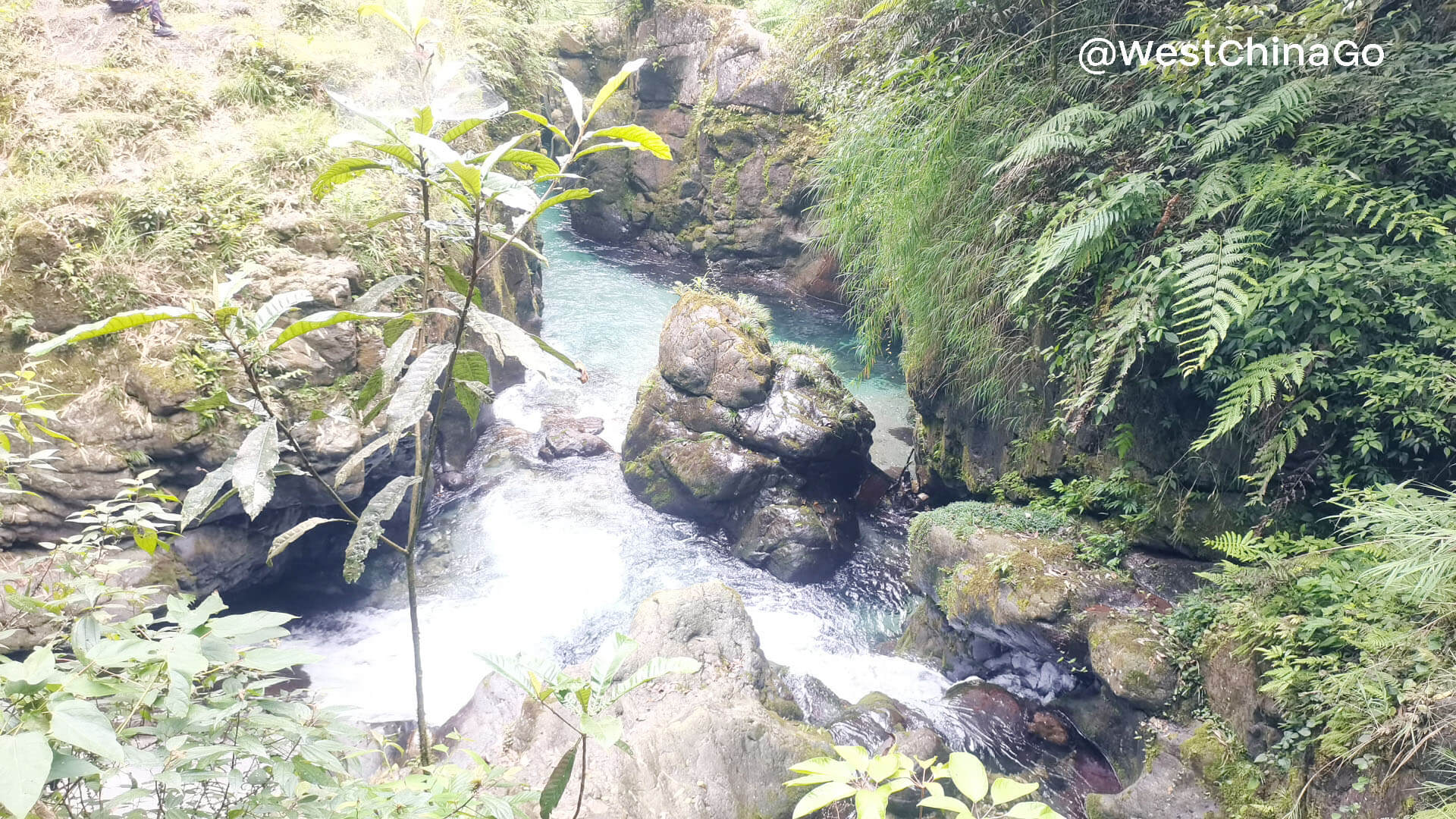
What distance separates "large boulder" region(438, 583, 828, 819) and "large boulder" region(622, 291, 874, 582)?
7.45ft

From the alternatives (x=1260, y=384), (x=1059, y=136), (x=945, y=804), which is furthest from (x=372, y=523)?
(x=1059, y=136)

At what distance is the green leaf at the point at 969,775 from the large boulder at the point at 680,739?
6.36 ft

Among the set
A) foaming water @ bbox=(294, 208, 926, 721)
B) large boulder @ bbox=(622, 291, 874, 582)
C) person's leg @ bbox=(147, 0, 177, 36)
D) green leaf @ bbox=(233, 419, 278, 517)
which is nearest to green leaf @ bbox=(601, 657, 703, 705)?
green leaf @ bbox=(233, 419, 278, 517)

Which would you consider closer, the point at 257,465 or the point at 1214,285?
the point at 257,465

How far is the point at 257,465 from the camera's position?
1317 millimetres

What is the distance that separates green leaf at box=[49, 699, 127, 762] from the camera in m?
0.90

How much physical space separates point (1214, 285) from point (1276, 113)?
0.93 meters

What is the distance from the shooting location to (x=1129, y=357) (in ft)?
11.6

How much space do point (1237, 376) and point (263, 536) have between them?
6207 mm

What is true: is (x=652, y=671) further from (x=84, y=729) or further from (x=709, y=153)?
(x=709, y=153)

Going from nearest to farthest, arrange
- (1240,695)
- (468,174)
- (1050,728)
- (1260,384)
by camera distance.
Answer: (468,174) → (1240,695) → (1260,384) → (1050,728)

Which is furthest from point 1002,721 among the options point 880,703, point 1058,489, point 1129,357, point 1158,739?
point 1129,357

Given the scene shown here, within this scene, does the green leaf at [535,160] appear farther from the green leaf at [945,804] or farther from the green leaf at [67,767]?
the green leaf at [945,804]

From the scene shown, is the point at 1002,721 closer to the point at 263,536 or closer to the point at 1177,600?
the point at 1177,600
